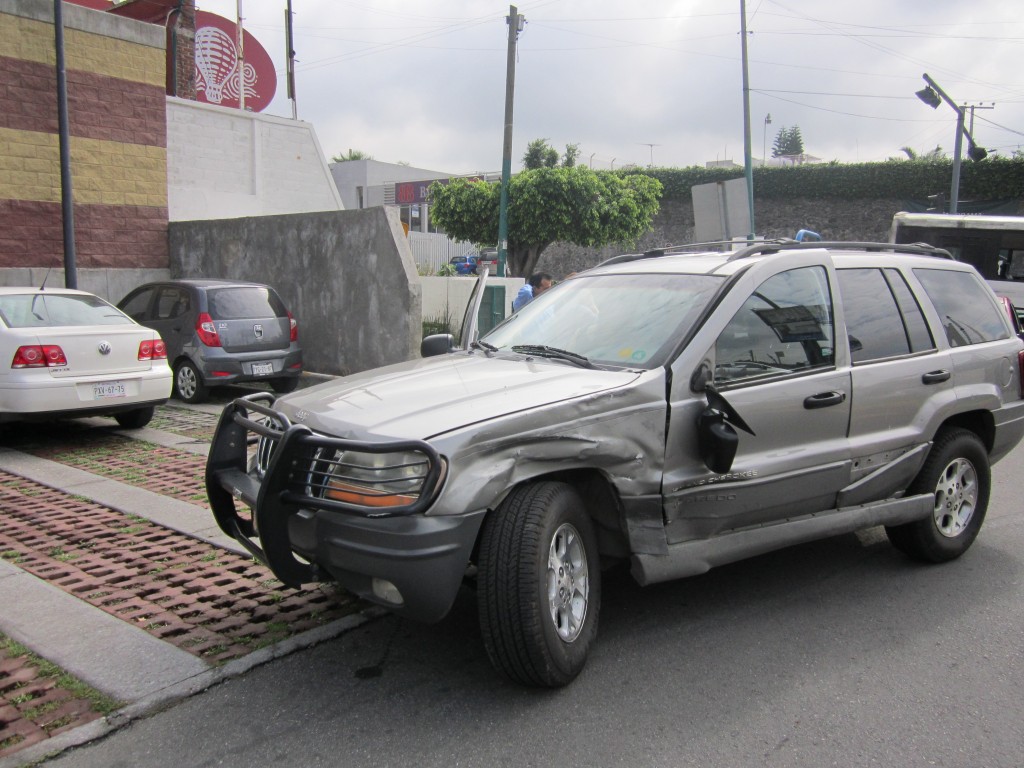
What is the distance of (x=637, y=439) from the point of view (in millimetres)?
3900

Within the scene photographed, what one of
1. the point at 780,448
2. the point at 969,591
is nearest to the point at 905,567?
the point at 969,591

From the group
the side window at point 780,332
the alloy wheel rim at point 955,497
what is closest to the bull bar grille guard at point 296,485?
the side window at point 780,332

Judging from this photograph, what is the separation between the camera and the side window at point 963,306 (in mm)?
5387

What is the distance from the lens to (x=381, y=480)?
339 centimetres

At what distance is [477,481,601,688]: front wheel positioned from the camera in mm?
3393

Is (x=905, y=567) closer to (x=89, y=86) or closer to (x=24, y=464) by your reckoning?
(x=24, y=464)

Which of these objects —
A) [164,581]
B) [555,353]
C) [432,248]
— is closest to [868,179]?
[432,248]

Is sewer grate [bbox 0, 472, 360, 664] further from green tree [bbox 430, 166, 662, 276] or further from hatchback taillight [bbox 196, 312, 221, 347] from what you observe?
green tree [bbox 430, 166, 662, 276]

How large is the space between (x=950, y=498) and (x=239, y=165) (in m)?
15.7

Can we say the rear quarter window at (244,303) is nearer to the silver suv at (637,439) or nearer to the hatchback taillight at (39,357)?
the hatchback taillight at (39,357)

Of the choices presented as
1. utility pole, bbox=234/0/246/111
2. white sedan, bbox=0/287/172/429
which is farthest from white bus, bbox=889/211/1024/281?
utility pole, bbox=234/0/246/111

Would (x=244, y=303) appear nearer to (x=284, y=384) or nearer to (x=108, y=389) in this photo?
(x=284, y=384)

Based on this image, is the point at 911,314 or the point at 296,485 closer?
the point at 296,485

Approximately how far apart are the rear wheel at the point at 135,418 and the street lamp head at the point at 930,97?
67.5 feet
